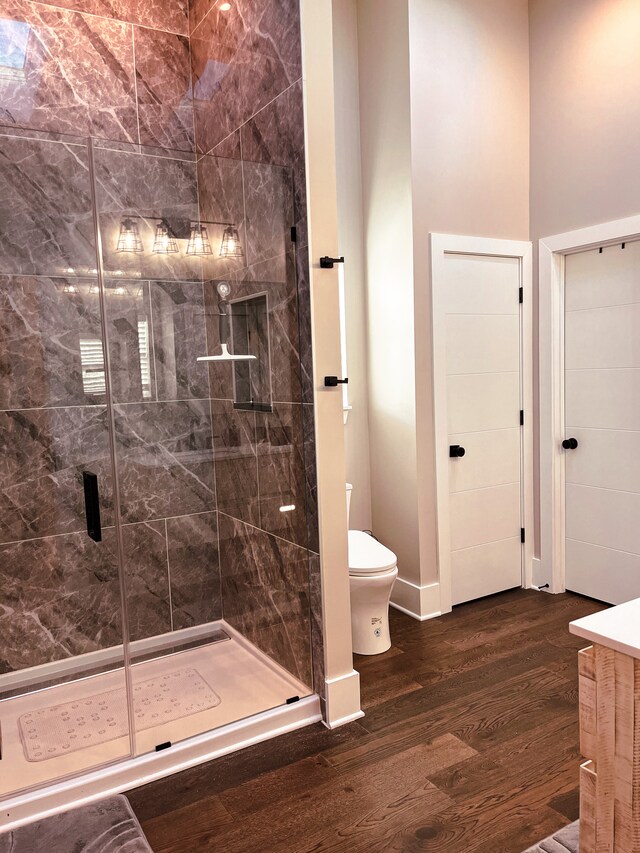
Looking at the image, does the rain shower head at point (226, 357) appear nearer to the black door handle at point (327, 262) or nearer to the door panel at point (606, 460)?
the black door handle at point (327, 262)

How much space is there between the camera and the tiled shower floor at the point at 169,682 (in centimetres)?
229

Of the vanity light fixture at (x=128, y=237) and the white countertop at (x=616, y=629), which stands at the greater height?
the vanity light fixture at (x=128, y=237)

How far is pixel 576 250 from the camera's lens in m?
3.66

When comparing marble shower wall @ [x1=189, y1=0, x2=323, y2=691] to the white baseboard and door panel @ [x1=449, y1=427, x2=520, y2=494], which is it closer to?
door panel @ [x1=449, y1=427, x2=520, y2=494]

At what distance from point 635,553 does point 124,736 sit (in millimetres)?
2716

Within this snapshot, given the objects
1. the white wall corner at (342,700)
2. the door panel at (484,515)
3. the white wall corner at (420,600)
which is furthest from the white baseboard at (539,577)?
the white wall corner at (342,700)

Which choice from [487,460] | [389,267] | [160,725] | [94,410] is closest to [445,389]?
[487,460]

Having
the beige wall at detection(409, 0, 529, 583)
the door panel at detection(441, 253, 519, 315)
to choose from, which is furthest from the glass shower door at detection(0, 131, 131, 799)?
the door panel at detection(441, 253, 519, 315)

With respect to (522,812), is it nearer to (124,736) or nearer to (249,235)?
(124,736)

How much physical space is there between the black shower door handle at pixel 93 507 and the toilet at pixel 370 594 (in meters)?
1.21

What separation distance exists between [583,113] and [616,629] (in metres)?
3.15

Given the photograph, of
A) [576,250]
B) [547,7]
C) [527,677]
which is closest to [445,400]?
[576,250]

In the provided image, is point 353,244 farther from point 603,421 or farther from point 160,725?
point 160,725

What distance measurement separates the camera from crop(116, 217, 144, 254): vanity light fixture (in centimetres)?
229
